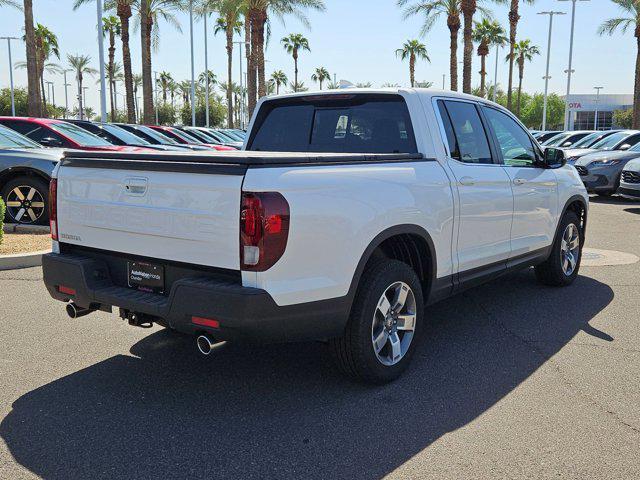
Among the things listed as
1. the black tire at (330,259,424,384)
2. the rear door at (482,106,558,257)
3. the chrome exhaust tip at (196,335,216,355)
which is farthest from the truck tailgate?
the rear door at (482,106,558,257)

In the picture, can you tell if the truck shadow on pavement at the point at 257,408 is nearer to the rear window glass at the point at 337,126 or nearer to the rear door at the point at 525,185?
the rear door at the point at 525,185

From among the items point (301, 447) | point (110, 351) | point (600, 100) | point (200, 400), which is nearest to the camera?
point (301, 447)

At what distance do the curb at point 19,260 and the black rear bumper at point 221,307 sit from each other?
3932mm

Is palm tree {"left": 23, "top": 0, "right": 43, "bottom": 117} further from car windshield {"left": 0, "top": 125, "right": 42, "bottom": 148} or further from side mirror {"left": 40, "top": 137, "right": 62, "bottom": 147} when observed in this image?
car windshield {"left": 0, "top": 125, "right": 42, "bottom": 148}

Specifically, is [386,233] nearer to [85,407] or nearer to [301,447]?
[301,447]

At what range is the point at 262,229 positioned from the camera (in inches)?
128

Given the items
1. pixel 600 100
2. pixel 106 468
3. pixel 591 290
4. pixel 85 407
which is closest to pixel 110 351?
pixel 85 407

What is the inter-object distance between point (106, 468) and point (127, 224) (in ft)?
4.62

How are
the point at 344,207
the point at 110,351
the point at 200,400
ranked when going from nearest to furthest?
the point at 344,207 < the point at 200,400 < the point at 110,351

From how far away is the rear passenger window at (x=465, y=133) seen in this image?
16.1ft

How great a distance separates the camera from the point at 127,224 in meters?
3.79

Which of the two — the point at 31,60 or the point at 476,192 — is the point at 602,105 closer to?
the point at 31,60

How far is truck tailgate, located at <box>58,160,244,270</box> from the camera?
3.36 m

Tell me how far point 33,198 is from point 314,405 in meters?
7.12
